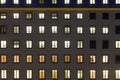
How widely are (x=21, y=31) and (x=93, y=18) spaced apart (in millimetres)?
13181

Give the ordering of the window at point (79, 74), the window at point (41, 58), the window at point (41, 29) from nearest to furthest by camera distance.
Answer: the window at point (41, 58) < the window at point (79, 74) < the window at point (41, 29)

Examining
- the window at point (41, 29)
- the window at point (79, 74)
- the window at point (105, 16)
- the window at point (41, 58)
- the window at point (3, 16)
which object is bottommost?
the window at point (79, 74)

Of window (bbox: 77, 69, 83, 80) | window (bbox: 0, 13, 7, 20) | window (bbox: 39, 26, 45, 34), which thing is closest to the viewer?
window (bbox: 0, 13, 7, 20)

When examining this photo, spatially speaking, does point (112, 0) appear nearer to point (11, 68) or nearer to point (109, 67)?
point (109, 67)

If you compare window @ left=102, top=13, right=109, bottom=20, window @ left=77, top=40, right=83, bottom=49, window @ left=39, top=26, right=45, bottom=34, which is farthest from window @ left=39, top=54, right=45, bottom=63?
window @ left=102, top=13, right=109, bottom=20

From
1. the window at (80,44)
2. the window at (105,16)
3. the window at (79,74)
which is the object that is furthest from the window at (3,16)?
the window at (105,16)

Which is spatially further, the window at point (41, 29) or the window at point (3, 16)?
the window at point (41, 29)

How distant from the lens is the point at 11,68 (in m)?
158

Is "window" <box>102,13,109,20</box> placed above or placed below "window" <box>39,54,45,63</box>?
above

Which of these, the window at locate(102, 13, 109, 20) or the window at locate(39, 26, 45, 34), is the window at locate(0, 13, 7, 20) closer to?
the window at locate(39, 26, 45, 34)

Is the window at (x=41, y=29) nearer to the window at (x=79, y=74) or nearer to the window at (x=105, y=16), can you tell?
the window at (x=79, y=74)

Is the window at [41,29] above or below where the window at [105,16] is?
below

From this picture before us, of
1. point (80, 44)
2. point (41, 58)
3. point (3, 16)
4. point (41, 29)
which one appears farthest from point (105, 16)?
point (3, 16)

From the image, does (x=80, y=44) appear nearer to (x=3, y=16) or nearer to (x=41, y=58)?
(x=41, y=58)
